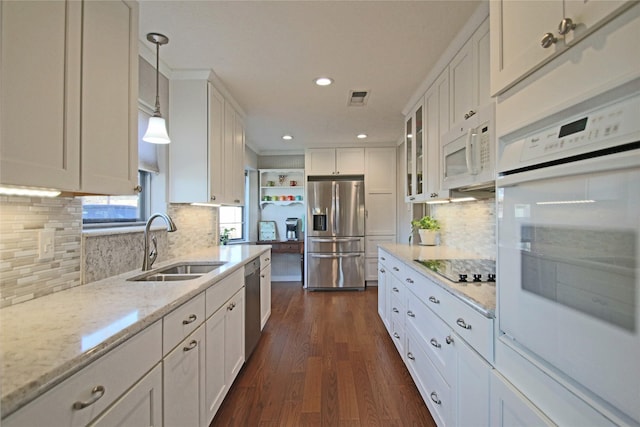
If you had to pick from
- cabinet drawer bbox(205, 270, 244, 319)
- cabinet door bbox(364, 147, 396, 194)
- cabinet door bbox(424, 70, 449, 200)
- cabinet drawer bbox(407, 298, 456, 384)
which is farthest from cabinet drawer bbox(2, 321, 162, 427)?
cabinet door bbox(364, 147, 396, 194)

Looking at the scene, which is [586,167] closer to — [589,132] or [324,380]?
[589,132]

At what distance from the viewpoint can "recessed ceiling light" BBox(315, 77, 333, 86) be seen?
267cm

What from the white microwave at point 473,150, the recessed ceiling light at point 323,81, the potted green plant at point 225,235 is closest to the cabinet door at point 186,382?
the white microwave at point 473,150

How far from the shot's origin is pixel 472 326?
127 cm

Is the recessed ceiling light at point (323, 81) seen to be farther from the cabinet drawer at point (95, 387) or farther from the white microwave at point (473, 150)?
the cabinet drawer at point (95, 387)

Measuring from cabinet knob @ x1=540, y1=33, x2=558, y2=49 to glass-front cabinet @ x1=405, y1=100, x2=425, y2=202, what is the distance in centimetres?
204

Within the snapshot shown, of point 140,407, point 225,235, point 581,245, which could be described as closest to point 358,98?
point 581,245

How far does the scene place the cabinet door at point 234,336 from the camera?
6.60ft

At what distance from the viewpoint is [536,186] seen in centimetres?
85

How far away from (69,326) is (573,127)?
5.00 feet

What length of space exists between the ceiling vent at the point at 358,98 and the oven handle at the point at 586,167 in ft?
7.63

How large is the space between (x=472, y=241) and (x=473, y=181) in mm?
977

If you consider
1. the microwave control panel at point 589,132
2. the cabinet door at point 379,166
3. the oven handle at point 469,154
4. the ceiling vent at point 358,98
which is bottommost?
the microwave control panel at point 589,132

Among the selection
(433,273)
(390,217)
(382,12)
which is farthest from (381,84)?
(390,217)
